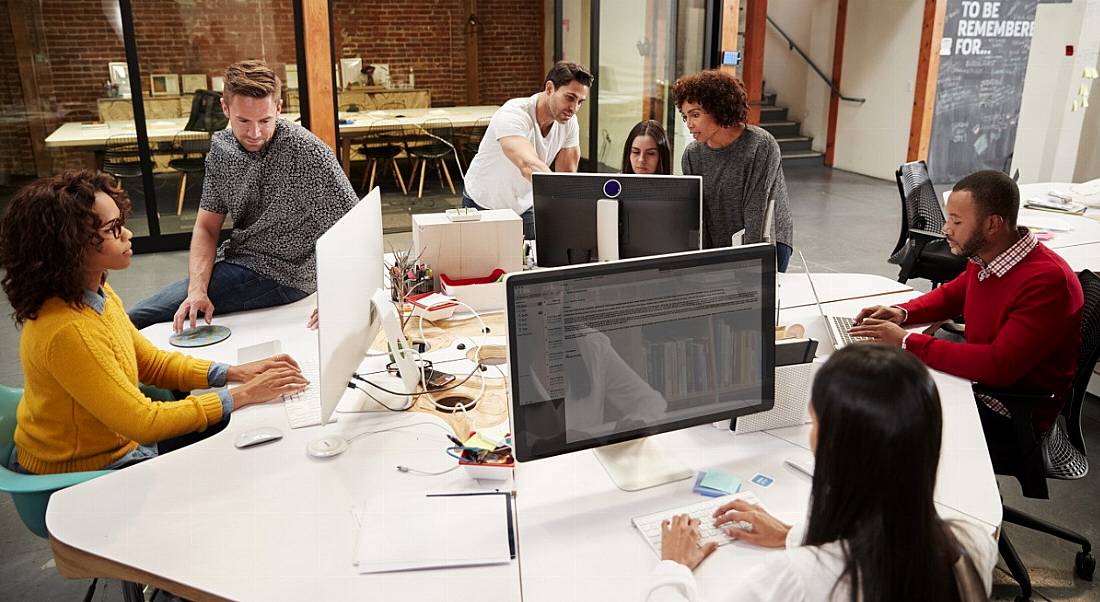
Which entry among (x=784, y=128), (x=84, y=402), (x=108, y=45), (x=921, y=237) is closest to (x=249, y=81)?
(x=84, y=402)

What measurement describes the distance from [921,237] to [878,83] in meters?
5.60

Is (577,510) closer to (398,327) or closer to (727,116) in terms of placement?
(398,327)

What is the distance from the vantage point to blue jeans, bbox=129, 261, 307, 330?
114 inches

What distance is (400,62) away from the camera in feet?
34.1

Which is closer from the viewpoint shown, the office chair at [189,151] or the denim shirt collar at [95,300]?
the denim shirt collar at [95,300]

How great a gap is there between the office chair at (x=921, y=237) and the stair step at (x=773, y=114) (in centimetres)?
613

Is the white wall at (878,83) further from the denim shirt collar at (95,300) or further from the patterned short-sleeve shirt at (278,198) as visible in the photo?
the denim shirt collar at (95,300)

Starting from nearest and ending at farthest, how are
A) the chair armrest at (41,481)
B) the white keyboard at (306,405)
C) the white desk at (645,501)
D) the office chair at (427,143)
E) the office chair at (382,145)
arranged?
the white desk at (645,501), the chair armrest at (41,481), the white keyboard at (306,405), the office chair at (382,145), the office chair at (427,143)

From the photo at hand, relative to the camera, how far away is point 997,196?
2.42 m

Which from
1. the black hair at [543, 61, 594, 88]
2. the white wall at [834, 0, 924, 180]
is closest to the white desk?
the black hair at [543, 61, 594, 88]

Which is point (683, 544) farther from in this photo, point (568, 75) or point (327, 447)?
point (568, 75)

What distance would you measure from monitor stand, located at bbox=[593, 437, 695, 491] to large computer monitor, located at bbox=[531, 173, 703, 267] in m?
0.93

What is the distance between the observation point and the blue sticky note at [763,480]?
1839 millimetres

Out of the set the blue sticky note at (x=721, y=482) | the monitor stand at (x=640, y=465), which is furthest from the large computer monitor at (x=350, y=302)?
the blue sticky note at (x=721, y=482)
